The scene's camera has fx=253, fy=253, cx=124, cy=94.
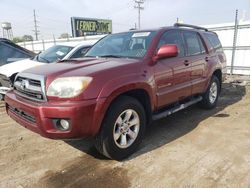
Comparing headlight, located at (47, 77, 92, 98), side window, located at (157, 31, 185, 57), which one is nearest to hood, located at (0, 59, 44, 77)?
headlight, located at (47, 77, 92, 98)

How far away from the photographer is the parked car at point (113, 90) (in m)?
2.95

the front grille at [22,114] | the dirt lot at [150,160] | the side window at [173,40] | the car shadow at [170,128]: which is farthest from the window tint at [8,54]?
the side window at [173,40]

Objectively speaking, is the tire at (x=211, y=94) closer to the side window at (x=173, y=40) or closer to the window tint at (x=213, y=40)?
the window tint at (x=213, y=40)

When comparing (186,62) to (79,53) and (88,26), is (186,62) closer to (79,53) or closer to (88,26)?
(79,53)

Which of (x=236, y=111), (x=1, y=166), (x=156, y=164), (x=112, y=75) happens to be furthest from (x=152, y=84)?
(x=236, y=111)

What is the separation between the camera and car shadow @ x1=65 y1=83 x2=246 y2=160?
391 centimetres

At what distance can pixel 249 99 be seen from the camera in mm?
6949

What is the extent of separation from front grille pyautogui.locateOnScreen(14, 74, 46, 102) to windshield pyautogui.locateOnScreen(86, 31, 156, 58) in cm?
136

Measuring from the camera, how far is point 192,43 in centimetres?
503

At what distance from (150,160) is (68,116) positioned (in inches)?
52.3

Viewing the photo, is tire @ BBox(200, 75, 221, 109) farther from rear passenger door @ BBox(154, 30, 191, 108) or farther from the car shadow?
rear passenger door @ BBox(154, 30, 191, 108)

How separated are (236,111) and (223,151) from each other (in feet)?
7.89

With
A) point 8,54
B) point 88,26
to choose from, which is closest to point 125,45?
point 8,54

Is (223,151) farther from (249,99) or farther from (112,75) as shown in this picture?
(249,99)
